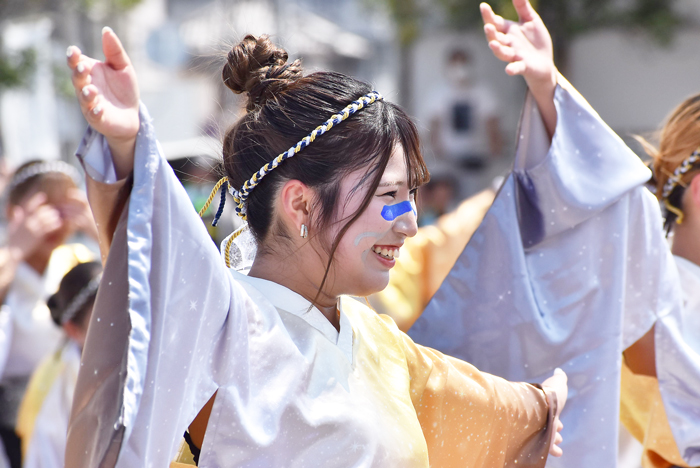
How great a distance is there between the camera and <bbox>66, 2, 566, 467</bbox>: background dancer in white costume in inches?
35.8

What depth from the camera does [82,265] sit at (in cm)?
234

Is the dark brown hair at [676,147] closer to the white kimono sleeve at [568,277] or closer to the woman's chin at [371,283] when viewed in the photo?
the white kimono sleeve at [568,277]

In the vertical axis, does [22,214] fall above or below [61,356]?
above

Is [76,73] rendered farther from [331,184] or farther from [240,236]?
[240,236]

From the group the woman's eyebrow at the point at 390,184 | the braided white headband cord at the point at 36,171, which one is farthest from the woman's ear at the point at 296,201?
the braided white headband cord at the point at 36,171

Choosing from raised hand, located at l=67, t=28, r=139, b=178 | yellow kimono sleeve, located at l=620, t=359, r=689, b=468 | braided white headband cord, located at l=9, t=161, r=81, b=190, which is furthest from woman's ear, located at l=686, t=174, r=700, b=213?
braided white headband cord, located at l=9, t=161, r=81, b=190

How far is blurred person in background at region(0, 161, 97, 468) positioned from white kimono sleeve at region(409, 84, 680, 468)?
1380 millimetres

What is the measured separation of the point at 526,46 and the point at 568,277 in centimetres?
46

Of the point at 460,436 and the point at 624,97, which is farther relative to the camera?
the point at 624,97

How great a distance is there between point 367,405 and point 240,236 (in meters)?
0.39

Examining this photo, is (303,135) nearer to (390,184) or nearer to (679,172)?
(390,184)

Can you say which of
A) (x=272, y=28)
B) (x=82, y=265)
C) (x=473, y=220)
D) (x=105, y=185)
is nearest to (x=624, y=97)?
(x=473, y=220)

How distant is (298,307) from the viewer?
1146 millimetres

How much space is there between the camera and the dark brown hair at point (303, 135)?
3.74 feet
